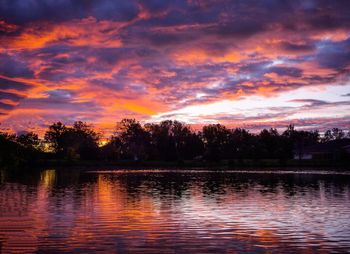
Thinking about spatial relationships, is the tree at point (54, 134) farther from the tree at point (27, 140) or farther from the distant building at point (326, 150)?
the distant building at point (326, 150)

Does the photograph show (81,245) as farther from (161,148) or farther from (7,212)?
(161,148)

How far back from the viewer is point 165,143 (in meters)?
145

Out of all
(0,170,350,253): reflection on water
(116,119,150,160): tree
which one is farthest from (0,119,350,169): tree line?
(0,170,350,253): reflection on water

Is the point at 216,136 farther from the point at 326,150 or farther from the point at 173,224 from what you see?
the point at 173,224

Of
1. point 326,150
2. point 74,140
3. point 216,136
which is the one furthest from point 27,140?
point 216,136

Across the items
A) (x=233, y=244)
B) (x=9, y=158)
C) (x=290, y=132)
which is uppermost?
(x=290, y=132)

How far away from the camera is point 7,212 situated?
24875 mm

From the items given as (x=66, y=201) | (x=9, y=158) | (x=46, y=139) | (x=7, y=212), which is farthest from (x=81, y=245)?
(x=46, y=139)

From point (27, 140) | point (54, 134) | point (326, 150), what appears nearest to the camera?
point (27, 140)

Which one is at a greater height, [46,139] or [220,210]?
[46,139]

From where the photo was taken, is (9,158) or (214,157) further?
(214,157)

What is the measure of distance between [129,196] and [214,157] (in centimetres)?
9267

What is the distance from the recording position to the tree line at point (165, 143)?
133 metres

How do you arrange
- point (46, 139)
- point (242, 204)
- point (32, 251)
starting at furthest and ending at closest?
1. point (46, 139)
2. point (242, 204)
3. point (32, 251)
